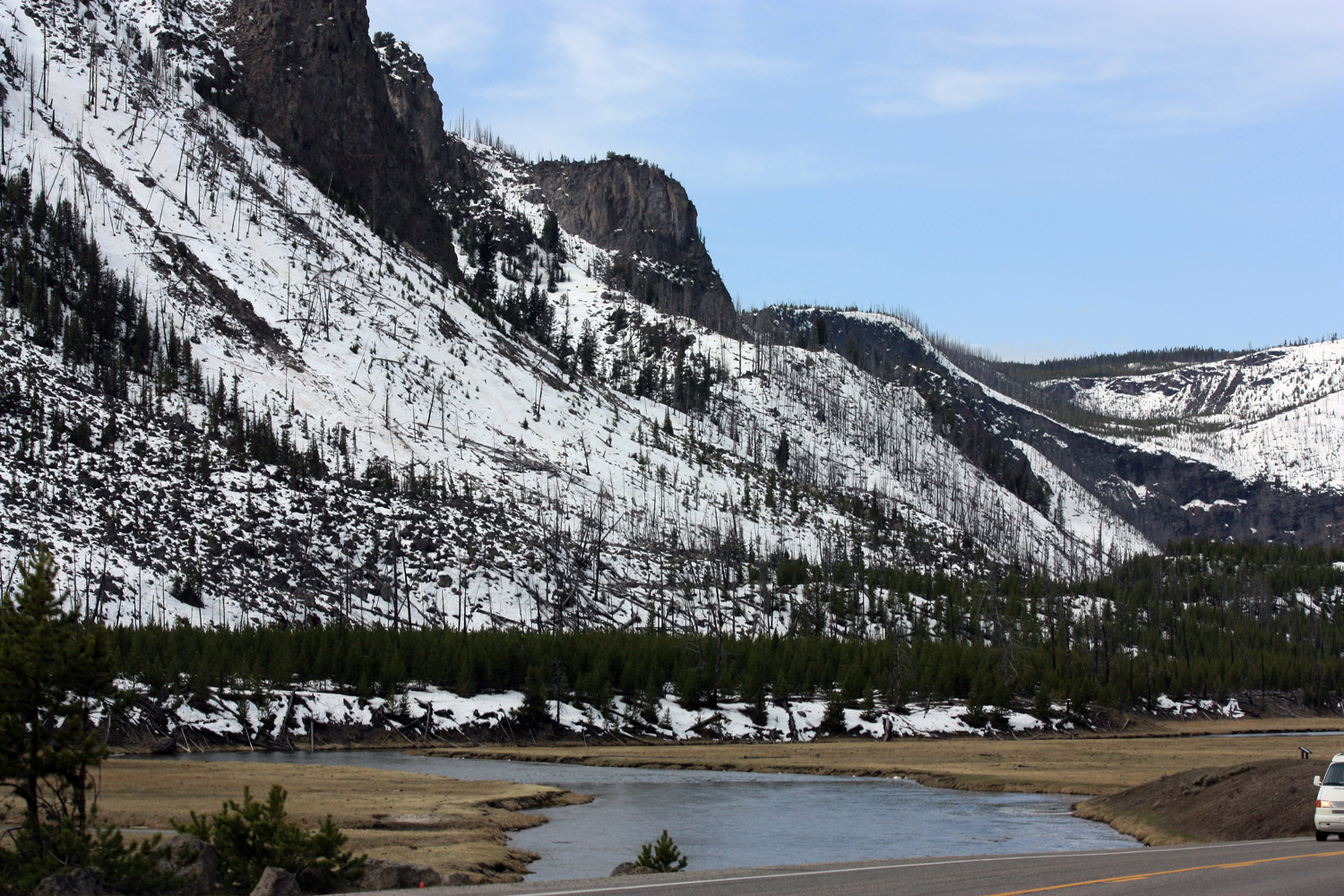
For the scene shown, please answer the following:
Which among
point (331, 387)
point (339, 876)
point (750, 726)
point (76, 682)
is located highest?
point (331, 387)

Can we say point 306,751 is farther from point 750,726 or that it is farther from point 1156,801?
point 1156,801

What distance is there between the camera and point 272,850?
79.7ft

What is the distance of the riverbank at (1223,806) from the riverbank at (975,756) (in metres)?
18.2

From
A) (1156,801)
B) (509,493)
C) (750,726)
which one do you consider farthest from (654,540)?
(1156,801)

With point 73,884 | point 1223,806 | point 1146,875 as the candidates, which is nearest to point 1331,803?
point 1146,875

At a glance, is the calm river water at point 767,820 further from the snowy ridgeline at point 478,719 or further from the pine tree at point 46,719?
the pine tree at point 46,719

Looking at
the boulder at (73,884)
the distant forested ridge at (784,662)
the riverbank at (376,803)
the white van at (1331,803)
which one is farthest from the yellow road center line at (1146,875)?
the distant forested ridge at (784,662)

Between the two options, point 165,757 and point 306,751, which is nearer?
point 165,757

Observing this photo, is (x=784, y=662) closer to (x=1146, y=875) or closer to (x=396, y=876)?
(x=396, y=876)

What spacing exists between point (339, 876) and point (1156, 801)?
37281 millimetres

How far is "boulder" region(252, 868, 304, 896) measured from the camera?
2223 centimetres

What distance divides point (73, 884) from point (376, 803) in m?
29.8

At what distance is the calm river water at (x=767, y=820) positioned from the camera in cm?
3972

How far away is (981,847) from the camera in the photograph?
132 feet
